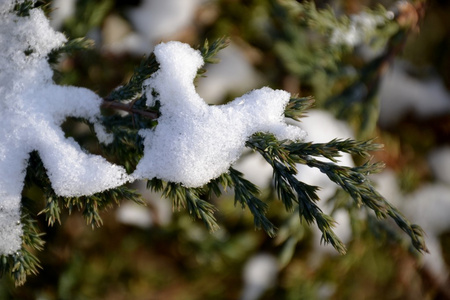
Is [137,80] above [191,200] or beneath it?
above

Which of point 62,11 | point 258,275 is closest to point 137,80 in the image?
point 62,11

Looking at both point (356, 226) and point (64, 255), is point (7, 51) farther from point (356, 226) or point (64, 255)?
point (356, 226)

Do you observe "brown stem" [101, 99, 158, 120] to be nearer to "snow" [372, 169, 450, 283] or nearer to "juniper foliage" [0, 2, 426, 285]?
"juniper foliage" [0, 2, 426, 285]

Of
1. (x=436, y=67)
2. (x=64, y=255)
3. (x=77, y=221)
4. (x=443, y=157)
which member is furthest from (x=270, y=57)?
(x=64, y=255)

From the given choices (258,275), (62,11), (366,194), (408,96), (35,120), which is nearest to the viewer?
(366,194)

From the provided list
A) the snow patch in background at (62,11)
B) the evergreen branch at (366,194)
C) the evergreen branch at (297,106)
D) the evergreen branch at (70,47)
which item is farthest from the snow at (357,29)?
the snow patch in background at (62,11)

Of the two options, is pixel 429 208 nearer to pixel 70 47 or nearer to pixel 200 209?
pixel 200 209
